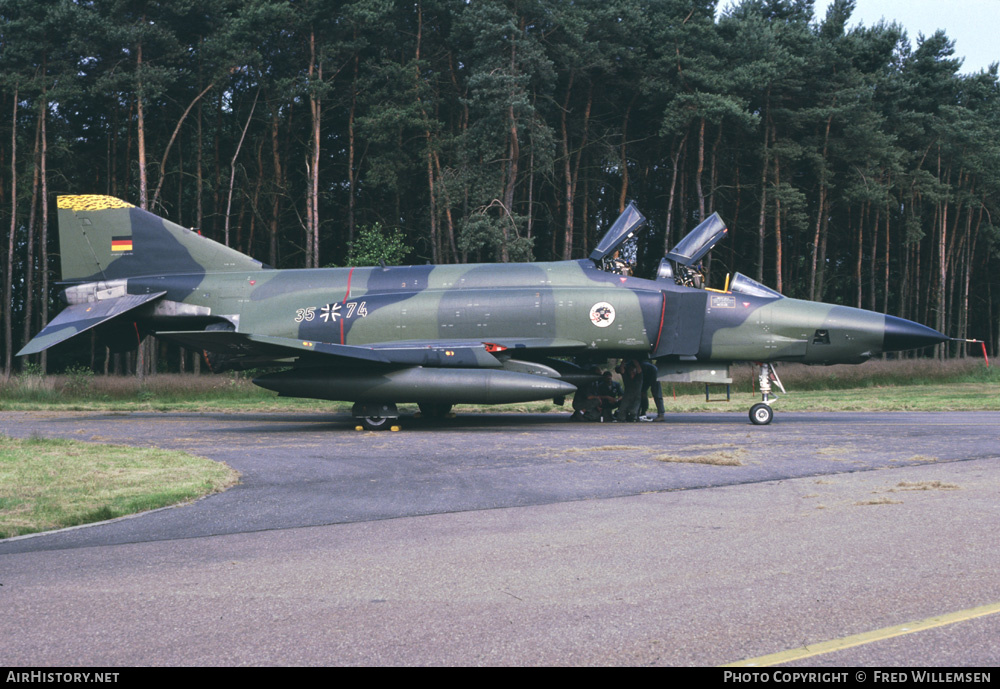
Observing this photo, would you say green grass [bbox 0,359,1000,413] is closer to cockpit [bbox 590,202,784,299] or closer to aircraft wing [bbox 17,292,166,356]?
A: aircraft wing [bbox 17,292,166,356]

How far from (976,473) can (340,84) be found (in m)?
34.3

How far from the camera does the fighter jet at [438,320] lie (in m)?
15.0

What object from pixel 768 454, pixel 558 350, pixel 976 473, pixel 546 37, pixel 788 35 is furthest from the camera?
pixel 788 35

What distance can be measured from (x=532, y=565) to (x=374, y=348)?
10.6 metres

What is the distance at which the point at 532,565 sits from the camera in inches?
195

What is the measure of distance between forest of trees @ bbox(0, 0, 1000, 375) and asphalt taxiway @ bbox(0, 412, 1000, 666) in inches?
902

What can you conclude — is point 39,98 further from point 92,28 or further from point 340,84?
point 340,84

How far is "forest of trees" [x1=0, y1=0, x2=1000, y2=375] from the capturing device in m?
32.6

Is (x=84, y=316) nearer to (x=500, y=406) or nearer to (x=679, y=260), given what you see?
(x=500, y=406)

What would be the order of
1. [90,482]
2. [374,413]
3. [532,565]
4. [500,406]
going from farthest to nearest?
[500,406] < [374,413] < [90,482] < [532,565]

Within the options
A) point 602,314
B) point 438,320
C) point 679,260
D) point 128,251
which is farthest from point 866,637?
point 128,251

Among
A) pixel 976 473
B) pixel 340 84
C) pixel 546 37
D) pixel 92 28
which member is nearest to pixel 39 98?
pixel 92 28

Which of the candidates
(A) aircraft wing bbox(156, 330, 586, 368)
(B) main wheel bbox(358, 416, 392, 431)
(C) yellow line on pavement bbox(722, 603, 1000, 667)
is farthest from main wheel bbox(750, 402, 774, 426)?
(C) yellow line on pavement bbox(722, 603, 1000, 667)

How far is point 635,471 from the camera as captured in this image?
8.98 meters
